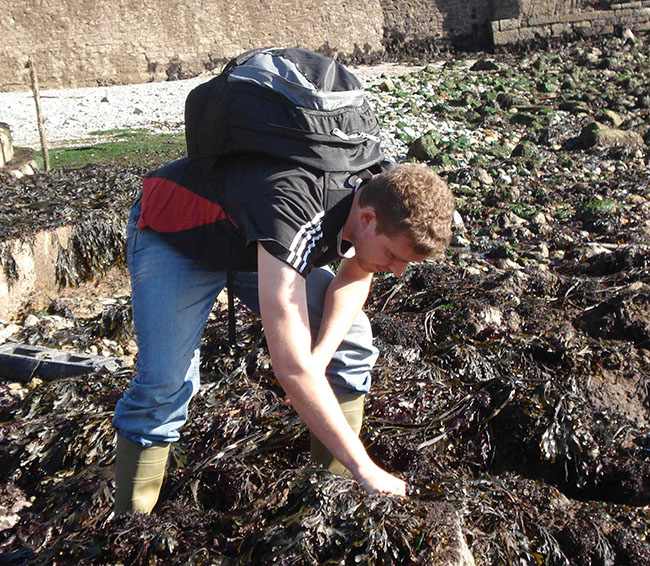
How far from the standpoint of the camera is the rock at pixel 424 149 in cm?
988

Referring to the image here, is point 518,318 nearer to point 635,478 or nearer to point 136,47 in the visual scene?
point 635,478

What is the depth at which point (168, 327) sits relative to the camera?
8.06 feet

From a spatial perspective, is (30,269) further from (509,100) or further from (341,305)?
(509,100)

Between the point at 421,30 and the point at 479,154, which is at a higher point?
the point at 421,30

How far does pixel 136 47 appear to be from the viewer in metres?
17.6

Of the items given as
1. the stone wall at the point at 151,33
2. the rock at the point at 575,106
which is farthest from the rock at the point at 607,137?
the stone wall at the point at 151,33

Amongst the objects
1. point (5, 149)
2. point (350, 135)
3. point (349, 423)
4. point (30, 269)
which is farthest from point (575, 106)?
point (350, 135)

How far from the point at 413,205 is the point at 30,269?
4.88m

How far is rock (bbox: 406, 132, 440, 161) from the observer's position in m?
9.88

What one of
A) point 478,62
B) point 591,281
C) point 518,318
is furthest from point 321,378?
point 478,62

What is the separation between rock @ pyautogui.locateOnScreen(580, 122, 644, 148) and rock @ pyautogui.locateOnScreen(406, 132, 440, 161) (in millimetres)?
Answer: 2553

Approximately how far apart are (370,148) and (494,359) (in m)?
2.05

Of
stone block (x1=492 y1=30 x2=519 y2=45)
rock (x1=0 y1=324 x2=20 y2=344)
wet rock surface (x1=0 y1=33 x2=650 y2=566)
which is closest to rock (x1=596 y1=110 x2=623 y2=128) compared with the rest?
wet rock surface (x1=0 y1=33 x2=650 y2=566)

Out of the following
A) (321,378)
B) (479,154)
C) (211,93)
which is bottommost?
(479,154)
